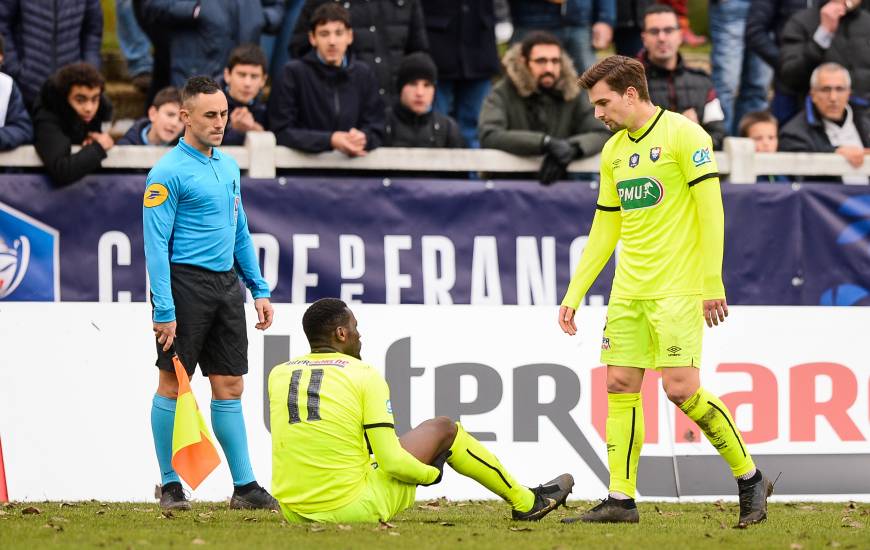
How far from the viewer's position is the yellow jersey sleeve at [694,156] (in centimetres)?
723

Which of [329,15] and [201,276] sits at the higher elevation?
[329,15]

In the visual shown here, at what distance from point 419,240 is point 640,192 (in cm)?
368

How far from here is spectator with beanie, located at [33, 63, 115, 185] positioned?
404 inches

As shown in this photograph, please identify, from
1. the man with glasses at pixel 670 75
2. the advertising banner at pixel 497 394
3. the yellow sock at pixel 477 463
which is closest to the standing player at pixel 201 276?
the advertising banner at pixel 497 394

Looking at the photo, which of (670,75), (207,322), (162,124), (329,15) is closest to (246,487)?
(207,322)

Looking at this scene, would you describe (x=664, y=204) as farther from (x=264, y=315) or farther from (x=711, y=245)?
(x=264, y=315)

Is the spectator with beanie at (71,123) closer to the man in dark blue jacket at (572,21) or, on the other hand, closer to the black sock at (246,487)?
the black sock at (246,487)

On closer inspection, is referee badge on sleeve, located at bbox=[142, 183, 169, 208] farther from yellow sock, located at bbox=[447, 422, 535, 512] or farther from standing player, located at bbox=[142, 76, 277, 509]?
yellow sock, located at bbox=[447, 422, 535, 512]

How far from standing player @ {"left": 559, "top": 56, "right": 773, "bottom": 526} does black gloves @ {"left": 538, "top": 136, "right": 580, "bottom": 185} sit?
3.39 m

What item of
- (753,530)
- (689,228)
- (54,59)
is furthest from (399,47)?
(753,530)

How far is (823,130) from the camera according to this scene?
12.0 meters

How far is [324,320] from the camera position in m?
6.95

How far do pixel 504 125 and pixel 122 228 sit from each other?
2.97m

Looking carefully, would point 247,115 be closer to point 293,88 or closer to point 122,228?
point 293,88
